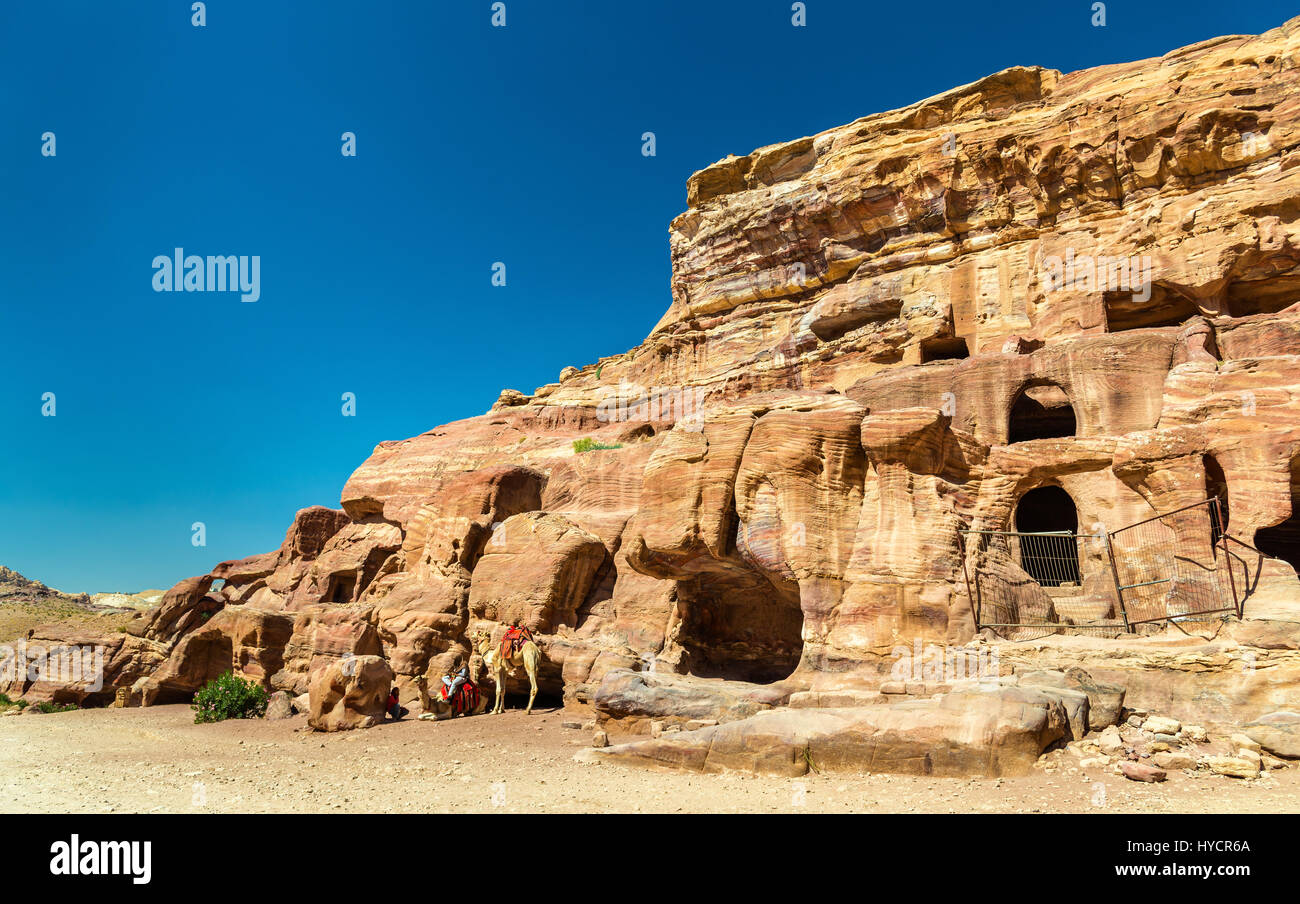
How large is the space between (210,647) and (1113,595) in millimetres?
23728

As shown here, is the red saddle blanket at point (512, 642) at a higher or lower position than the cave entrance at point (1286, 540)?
lower

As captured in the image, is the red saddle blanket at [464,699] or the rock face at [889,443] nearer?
the rock face at [889,443]

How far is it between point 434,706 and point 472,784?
727 cm

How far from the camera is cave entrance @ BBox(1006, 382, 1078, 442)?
22.0 metres

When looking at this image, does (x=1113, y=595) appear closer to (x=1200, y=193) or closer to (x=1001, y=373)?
(x=1001, y=373)

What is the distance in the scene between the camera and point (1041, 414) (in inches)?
906

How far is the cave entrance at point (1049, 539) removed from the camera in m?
17.0

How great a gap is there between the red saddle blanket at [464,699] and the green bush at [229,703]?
202 inches

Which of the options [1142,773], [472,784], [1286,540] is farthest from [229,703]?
[1286,540]

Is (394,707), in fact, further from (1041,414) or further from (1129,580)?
(1041,414)

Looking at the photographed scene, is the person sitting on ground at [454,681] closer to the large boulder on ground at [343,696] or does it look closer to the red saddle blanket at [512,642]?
the red saddle blanket at [512,642]

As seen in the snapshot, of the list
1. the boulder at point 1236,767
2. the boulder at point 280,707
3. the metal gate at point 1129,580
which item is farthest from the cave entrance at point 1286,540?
the boulder at point 280,707
